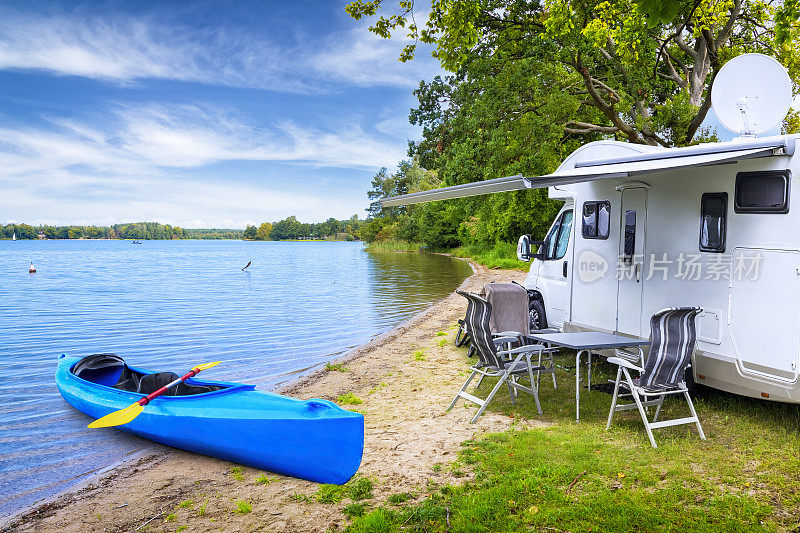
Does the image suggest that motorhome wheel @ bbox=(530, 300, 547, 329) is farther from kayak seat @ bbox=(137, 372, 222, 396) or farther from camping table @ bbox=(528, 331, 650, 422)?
kayak seat @ bbox=(137, 372, 222, 396)

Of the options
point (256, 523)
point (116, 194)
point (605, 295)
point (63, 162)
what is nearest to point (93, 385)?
point (256, 523)

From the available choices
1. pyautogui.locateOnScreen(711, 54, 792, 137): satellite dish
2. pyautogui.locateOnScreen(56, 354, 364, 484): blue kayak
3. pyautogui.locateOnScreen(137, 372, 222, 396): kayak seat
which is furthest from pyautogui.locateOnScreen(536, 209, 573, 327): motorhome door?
pyautogui.locateOnScreen(137, 372, 222, 396): kayak seat

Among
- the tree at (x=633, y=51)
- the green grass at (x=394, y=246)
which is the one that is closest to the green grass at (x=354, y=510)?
the tree at (x=633, y=51)

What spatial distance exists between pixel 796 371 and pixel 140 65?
50560mm

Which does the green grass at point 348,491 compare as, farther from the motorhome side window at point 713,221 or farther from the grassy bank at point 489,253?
the grassy bank at point 489,253

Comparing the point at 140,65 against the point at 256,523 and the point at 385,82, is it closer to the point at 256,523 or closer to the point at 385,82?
the point at 385,82

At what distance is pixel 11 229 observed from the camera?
380ft

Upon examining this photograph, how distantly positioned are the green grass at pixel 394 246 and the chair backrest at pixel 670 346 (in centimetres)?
6573

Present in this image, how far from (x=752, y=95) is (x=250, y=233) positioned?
541ft

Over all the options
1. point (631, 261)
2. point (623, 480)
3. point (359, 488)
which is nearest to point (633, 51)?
point (631, 261)

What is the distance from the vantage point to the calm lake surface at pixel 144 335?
6.89 meters

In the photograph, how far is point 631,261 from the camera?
22.5 ft

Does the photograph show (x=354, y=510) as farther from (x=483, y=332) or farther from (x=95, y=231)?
(x=95, y=231)

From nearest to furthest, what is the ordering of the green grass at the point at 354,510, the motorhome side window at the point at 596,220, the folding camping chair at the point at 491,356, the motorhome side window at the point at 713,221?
the green grass at the point at 354,510 < the motorhome side window at the point at 713,221 < the folding camping chair at the point at 491,356 < the motorhome side window at the point at 596,220
